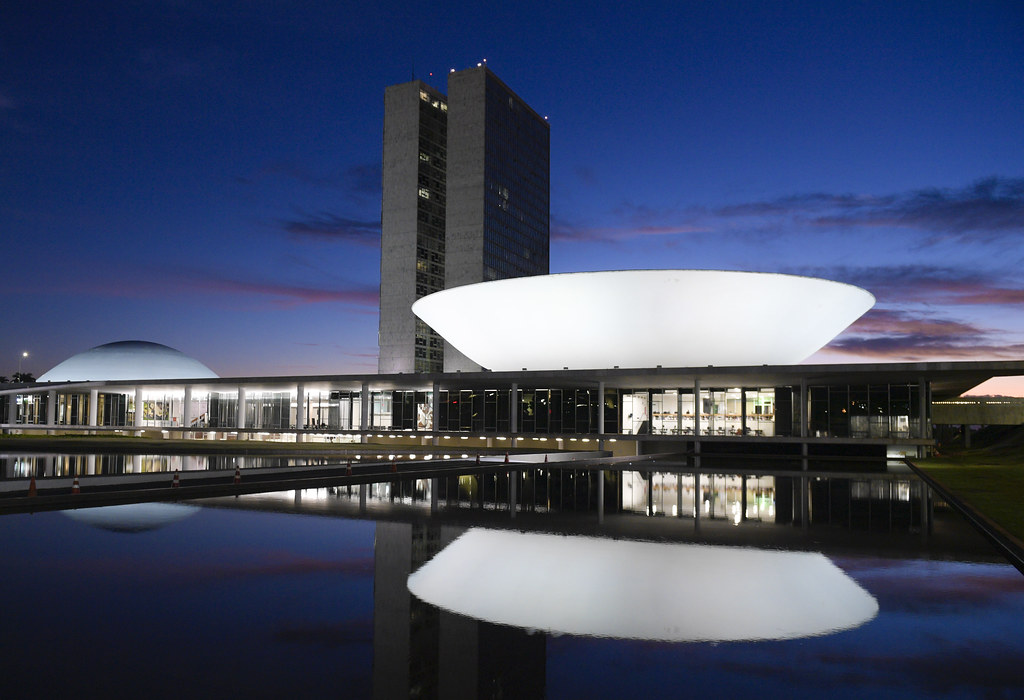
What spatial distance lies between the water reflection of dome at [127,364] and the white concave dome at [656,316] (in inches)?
2593

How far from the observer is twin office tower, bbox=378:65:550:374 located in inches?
4815

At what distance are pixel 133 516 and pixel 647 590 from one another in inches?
414

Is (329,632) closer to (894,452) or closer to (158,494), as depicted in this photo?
(158,494)

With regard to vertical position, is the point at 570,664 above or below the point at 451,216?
below

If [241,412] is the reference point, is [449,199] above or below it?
above

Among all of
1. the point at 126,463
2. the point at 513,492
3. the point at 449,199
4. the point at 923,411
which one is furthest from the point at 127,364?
the point at 513,492

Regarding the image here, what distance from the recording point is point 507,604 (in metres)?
7.98

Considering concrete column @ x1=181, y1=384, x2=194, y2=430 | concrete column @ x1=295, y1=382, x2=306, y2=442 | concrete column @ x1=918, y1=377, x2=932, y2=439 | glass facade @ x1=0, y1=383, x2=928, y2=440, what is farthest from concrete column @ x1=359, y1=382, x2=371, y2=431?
concrete column @ x1=918, y1=377, x2=932, y2=439

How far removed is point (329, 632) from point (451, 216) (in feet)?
390

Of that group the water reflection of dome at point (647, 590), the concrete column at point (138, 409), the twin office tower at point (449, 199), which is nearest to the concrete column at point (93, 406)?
the concrete column at point (138, 409)

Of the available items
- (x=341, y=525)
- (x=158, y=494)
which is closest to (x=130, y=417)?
(x=158, y=494)

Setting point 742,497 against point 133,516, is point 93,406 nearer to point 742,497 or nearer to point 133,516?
point 133,516

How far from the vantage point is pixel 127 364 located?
99250mm

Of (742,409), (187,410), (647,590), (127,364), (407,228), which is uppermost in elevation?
(407,228)
